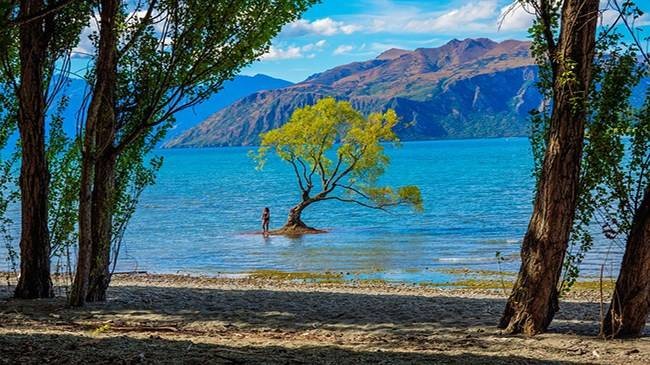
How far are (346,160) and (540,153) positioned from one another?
146 feet

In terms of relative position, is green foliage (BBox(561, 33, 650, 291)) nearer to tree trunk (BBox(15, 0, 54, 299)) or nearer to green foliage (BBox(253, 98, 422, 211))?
tree trunk (BBox(15, 0, 54, 299))

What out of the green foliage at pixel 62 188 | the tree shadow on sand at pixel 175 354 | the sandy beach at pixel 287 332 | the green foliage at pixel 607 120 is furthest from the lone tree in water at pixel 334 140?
the tree shadow on sand at pixel 175 354

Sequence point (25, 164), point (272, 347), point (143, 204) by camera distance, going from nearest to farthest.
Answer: point (272, 347)
point (25, 164)
point (143, 204)

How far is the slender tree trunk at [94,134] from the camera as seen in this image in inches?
578

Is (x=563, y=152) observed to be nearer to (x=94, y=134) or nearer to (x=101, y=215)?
(x=94, y=134)

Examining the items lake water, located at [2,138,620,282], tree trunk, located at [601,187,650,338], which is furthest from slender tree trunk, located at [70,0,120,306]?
tree trunk, located at [601,187,650,338]

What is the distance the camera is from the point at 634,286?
11891mm

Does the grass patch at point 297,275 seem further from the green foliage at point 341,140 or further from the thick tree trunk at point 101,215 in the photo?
the green foliage at point 341,140

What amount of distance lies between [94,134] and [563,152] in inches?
352

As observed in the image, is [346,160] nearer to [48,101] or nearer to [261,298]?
[261,298]

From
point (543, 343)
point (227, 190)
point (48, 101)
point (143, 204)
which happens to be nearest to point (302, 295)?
point (48, 101)

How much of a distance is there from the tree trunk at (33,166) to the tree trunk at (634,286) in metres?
12.1

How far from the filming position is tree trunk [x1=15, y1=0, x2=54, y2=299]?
53.8 feet

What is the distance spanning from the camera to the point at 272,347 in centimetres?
1066
